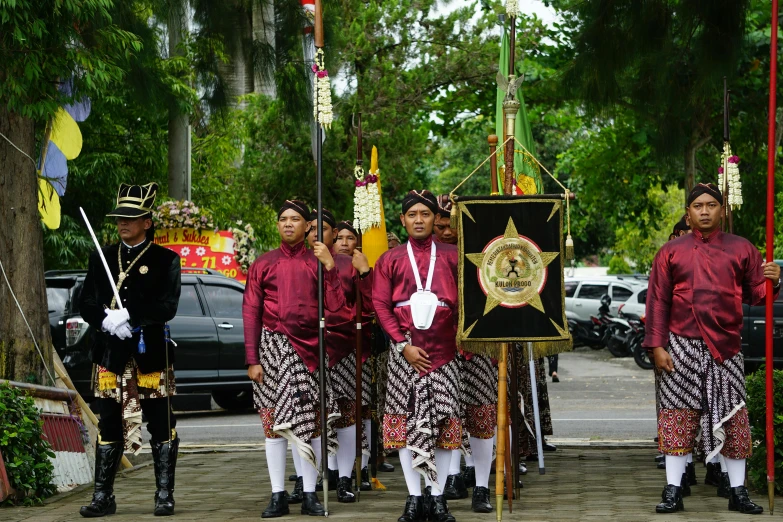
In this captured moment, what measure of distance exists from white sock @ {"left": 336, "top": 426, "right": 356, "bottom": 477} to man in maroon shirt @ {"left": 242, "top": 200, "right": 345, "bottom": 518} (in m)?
0.63

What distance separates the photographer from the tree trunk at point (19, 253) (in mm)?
9273

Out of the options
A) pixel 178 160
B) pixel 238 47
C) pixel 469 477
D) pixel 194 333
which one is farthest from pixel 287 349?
pixel 178 160

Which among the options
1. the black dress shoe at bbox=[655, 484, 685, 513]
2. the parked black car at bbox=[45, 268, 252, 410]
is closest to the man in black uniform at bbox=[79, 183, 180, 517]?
the black dress shoe at bbox=[655, 484, 685, 513]

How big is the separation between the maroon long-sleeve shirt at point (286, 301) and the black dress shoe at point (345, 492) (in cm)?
92

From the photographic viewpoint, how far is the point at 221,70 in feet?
36.0

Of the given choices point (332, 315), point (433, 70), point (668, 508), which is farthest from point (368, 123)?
point (668, 508)

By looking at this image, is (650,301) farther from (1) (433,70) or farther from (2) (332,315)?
(1) (433,70)

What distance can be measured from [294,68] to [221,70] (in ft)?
2.35

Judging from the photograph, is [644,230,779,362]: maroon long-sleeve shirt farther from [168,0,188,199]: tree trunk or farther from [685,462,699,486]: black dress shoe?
[168,0,188,199]: tree trunk

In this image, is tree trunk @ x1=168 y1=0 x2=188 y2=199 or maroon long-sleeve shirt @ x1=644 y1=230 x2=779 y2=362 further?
tree trunk @ x1=168 y1=0 x2=188 y2=199

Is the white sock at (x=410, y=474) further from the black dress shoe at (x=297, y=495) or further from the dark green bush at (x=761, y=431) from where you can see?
the dark green bush at (x=761, y=431)

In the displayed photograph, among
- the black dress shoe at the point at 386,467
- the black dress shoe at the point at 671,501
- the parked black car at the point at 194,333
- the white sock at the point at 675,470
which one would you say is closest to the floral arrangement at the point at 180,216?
the parked black car at the point at 194,333

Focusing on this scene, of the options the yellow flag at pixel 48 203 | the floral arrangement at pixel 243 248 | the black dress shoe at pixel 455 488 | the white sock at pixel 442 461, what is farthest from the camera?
the floral arrangement at pixel 243 248

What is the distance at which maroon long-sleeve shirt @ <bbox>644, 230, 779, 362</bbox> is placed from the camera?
7539 millimetres
